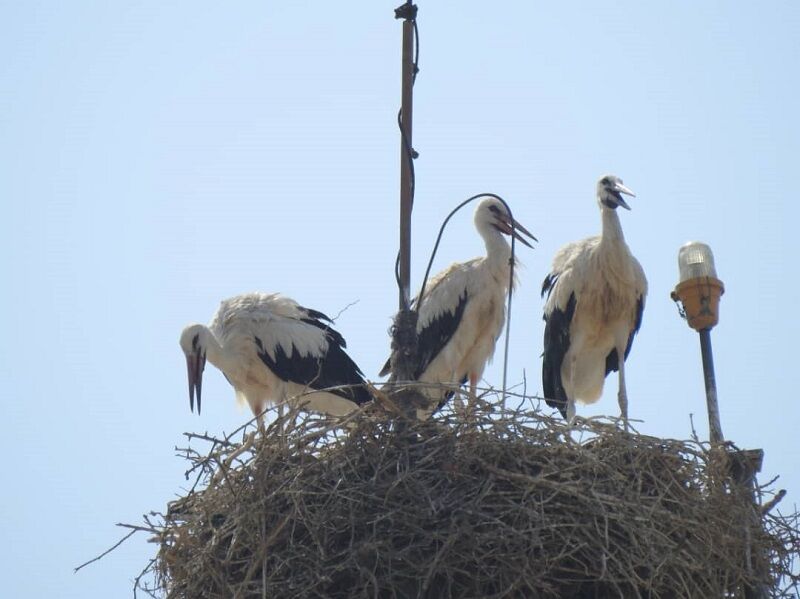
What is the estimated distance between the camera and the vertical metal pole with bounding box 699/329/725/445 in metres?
7.94

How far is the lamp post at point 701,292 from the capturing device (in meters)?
8.27

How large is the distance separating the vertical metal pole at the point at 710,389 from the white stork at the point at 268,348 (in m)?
4.13

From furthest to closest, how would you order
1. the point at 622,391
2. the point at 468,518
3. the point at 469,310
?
the point at 469,310, the point at 622,391, the point at 468,518

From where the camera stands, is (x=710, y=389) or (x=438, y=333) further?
(x=438, y=333)

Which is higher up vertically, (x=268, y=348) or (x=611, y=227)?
(x=611, y=227)

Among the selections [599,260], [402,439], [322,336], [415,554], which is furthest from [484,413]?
[322,336]

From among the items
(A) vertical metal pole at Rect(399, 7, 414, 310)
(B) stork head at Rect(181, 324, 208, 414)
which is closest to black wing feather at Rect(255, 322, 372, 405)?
(B) stork head at Rect(181, 324, 208, 414)

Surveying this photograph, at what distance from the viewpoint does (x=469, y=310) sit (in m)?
11.6

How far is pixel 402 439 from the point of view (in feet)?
23.6

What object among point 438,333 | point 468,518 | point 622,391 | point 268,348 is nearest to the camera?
point 468,518

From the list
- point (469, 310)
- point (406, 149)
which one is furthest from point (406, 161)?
point (469, 310)

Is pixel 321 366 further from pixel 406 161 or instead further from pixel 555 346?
pixel 406 161

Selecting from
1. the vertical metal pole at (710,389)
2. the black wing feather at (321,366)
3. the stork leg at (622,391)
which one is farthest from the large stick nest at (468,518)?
the black wing feather at (321,366)

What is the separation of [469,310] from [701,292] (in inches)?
135
